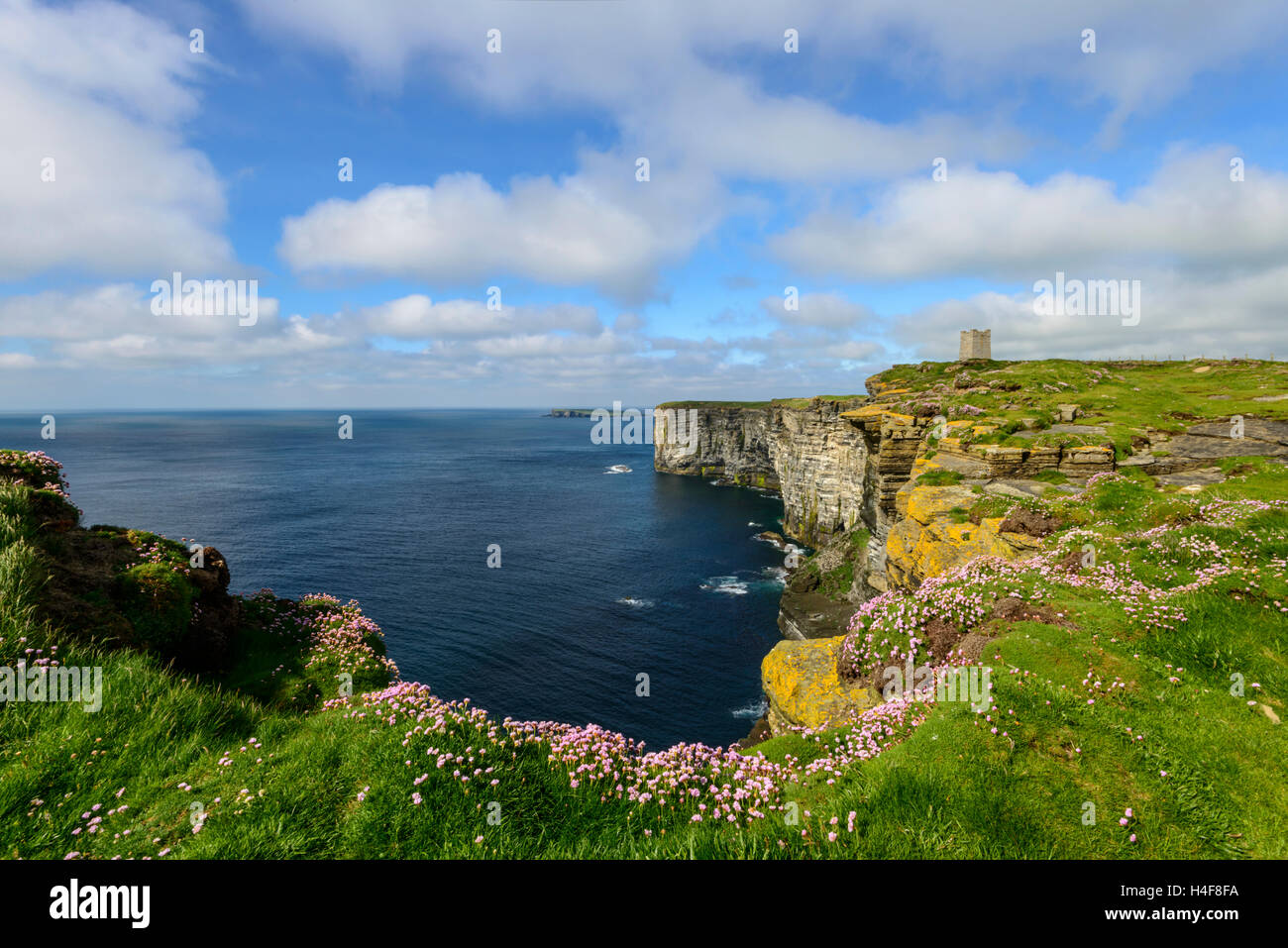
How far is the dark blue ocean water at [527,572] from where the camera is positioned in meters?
39.2

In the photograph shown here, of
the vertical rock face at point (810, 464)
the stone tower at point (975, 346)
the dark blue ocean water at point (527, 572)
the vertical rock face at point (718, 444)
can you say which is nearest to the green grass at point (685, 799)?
the dark blue ocean water at point (527, 572)

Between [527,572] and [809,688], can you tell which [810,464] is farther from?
[809,688]

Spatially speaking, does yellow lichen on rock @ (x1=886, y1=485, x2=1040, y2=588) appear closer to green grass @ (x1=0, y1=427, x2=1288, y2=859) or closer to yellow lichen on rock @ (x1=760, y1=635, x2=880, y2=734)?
yellow lichen on rock @ (x1=760, y1=635, x2=880, y2=734)

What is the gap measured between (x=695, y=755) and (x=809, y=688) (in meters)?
6.61

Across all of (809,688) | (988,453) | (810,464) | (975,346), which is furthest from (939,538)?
(810,464)

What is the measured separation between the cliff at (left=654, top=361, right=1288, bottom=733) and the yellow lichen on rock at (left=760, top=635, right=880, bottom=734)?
0.04 metres

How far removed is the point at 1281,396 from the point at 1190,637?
1153 inches

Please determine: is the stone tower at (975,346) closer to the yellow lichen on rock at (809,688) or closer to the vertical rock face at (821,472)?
the vertical rock face at (821,472)

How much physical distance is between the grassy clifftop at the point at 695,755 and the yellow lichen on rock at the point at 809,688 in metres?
1.97

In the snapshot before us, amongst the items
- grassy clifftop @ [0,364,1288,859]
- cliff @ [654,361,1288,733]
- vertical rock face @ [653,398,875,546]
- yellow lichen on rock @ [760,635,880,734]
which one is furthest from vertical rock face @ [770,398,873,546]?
grassy clifftop @ [0,364,1288,859]

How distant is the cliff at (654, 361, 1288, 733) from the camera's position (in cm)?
1691

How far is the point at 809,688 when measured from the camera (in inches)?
531
